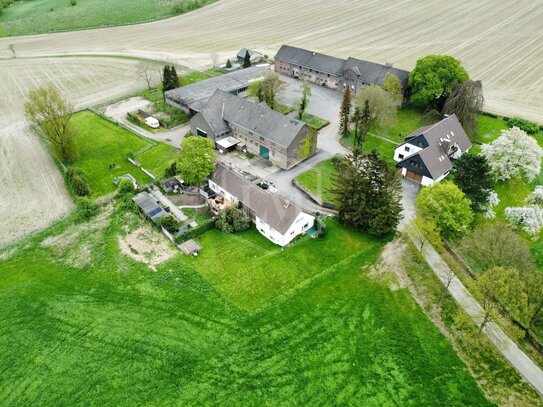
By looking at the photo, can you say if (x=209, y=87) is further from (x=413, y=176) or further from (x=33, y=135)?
(x=413, y=176)

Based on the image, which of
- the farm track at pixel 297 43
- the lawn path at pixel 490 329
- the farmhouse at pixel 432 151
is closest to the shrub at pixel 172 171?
the farm track at pixel 297 43

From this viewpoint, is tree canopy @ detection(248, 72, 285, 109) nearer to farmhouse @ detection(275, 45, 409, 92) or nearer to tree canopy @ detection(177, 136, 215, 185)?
farmhouse @ detection(275, 45, 409, 92)

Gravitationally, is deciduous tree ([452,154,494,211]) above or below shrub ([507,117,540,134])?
above

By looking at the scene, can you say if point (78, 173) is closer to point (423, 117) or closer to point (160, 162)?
point (160, 162)

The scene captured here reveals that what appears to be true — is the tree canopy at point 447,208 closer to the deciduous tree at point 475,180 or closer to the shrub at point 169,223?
the deciduous tree at point 475,180

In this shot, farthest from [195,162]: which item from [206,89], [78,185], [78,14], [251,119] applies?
[78,14]

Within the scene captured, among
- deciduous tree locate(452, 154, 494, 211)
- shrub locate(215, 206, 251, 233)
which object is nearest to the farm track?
shrub locate(215, 206, 251, 233)

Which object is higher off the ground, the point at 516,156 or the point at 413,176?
the point at 516,156
